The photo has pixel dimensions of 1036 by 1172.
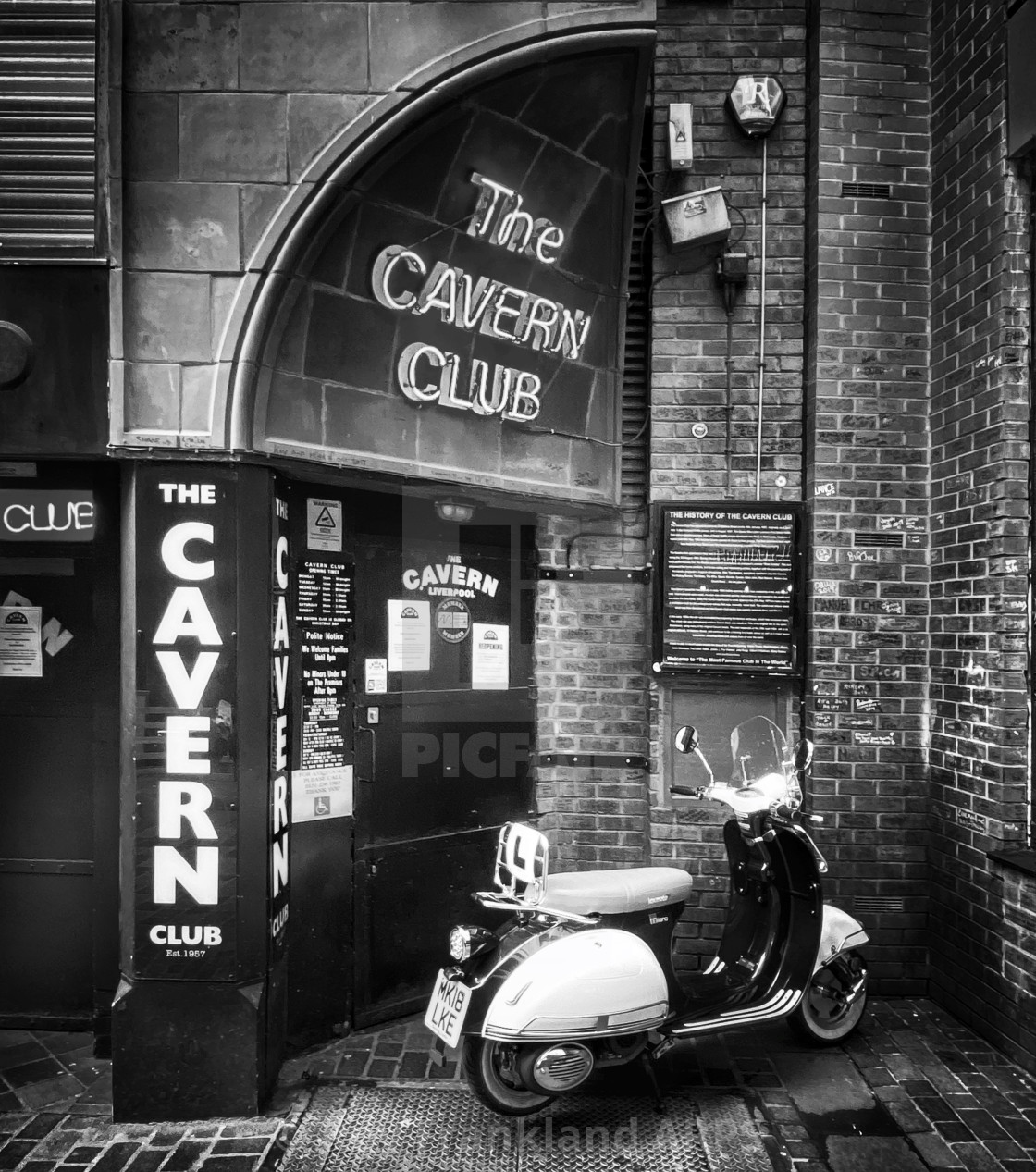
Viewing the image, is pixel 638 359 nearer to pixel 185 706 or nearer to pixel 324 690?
pixel 324 690

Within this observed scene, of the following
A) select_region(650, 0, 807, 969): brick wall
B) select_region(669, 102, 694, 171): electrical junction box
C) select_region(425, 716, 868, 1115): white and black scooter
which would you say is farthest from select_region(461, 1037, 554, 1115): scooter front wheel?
select_region(669, 102, 694, 171): electrical junction box

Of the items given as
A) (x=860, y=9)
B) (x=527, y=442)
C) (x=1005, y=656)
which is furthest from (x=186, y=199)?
(x=1005, y=656)

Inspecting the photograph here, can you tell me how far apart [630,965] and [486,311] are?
130 inches

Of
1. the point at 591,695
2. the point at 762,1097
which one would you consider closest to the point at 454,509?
the point at 591,695

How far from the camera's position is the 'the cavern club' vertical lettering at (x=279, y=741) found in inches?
165

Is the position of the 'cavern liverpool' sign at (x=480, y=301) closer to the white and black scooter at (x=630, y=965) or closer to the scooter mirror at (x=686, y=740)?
the scooter mirror at (x=686, y=740)

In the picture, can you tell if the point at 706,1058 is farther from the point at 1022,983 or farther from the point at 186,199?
the point at 186,199

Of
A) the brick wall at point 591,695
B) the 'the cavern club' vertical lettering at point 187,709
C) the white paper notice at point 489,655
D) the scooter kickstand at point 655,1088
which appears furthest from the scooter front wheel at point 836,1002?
the 'the cavern club' vertical lettering at point 187,709

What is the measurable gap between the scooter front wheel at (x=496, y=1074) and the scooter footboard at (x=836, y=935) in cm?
157

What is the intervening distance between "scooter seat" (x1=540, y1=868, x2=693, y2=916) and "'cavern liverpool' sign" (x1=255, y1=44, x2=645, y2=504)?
2.08 meters

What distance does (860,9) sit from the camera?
17.2ft

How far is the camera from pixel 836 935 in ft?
14.8

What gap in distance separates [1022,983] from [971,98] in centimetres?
470

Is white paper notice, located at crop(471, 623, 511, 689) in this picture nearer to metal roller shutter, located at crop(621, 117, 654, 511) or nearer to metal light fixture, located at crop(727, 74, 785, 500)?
metal roller shutter, located at crop(621, 117, 654, 511)
